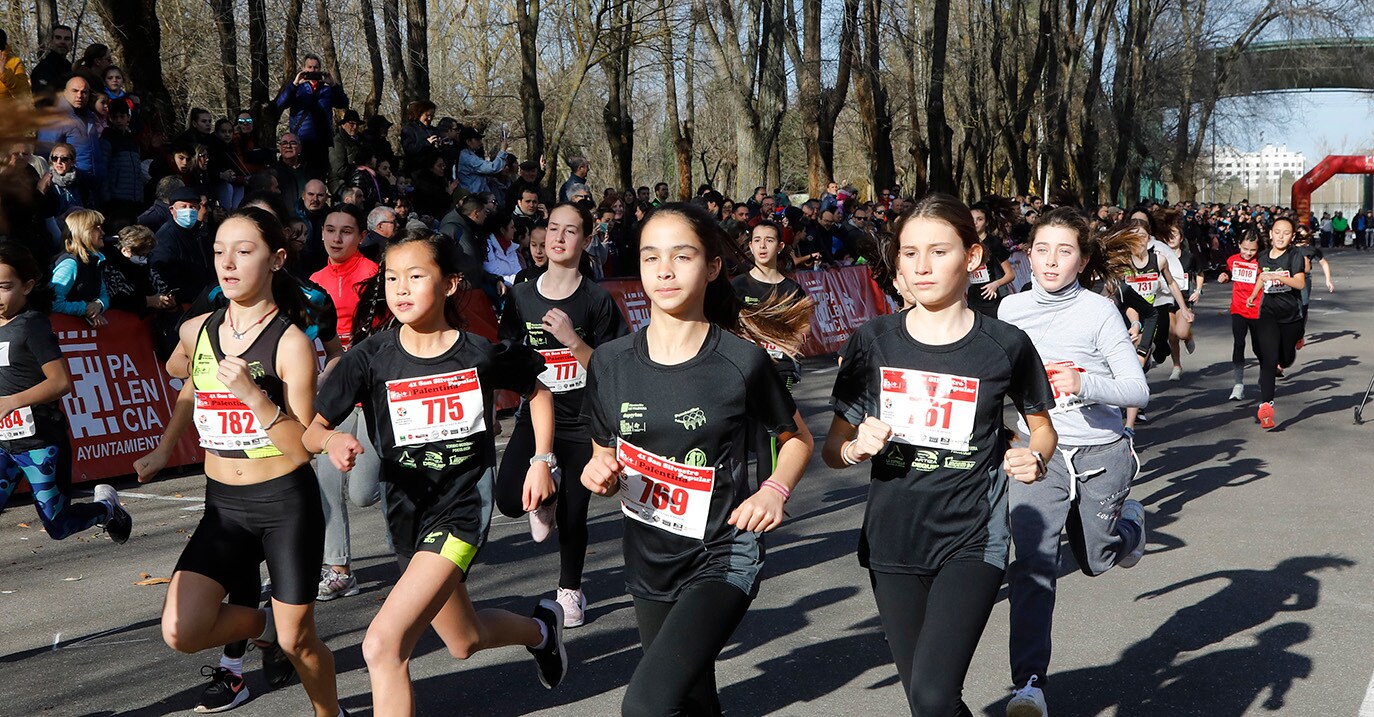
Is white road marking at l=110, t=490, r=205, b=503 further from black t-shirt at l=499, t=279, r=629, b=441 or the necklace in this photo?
the necklace

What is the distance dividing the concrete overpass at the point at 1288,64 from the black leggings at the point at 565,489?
41001 mm

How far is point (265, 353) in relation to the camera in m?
4.48

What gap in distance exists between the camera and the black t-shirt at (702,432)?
378 cm

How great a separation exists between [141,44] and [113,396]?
23.6ft

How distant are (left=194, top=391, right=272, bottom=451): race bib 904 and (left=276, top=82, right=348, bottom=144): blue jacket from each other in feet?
32.2

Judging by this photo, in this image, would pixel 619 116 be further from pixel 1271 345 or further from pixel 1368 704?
pixel 1368 704

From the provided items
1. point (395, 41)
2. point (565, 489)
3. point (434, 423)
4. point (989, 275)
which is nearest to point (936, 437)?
point (434, 423)

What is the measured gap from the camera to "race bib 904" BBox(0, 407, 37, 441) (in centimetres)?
622

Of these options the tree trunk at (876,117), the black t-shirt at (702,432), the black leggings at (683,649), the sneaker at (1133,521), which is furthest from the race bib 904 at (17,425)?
the tree trunk at (876,117)

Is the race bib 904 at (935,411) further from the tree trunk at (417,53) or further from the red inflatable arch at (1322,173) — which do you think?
the red inflatable arch at (1322,173)

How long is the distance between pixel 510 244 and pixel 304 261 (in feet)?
8.21

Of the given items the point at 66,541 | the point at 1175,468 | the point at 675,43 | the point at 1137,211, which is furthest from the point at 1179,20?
the point at 66,541

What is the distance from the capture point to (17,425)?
625cm

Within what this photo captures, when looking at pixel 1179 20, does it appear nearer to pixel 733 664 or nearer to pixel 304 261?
pixel 304 261
